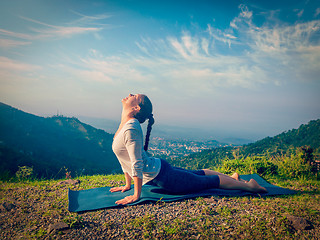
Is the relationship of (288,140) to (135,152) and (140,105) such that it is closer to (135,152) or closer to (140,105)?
(140,105)

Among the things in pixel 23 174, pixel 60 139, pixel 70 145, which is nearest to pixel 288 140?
pixel 23 174

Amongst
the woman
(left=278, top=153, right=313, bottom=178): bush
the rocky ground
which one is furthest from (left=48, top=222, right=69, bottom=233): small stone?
(left=278, top=153, right=313, bottom=178): bush

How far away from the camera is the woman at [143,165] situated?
357cm

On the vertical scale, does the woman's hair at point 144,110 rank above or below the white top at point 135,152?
above

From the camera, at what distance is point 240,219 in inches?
125

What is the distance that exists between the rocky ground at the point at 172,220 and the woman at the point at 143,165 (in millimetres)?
258

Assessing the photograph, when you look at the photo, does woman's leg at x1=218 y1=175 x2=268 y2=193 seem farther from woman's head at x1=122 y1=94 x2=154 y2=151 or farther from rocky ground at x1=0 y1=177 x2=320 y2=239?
woman's head at x1=122 y1=94 x2=154 y2=151

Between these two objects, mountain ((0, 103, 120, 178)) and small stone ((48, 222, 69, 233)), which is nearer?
small stone ((48, 222, 69, 233))

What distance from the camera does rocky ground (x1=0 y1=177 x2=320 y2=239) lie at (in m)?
2.80

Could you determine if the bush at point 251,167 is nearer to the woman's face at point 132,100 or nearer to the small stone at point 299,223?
the small stone at point 299,223

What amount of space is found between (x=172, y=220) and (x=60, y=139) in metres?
21.5

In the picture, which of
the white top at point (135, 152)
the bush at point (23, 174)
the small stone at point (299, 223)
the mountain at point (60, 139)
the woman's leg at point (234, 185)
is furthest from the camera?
the mountain at point (60, 139)

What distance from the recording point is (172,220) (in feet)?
10.3

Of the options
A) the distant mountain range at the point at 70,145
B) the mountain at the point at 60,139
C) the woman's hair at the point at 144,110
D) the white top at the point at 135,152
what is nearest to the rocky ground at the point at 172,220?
the white top at the point at 135,152
